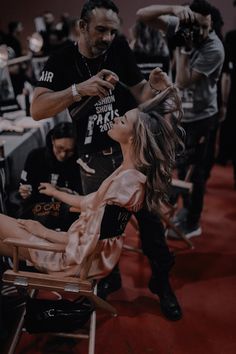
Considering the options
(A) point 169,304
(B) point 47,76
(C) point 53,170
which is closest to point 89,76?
(B) point 47,76

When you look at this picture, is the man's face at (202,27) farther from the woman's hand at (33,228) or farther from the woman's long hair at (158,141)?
the woman's hand at (33,228)

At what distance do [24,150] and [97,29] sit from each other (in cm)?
157

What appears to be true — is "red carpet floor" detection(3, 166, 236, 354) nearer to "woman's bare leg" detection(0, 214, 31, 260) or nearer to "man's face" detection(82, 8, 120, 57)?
"woman's bare leg" detection(0, 214, 31, 260)

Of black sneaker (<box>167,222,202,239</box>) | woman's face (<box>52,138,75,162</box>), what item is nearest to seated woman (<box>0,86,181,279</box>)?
woman's face (<box>52,138,75,162</box>)

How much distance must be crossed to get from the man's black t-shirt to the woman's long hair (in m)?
0.25

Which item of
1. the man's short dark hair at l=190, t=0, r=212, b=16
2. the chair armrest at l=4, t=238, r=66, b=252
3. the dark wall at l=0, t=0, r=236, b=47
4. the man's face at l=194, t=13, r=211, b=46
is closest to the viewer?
the chair armrest at l=4, t=238, r=66, b=252

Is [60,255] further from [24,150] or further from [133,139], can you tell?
[24,150]

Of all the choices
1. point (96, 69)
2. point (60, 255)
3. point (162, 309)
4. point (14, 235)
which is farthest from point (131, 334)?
point (96, 69)

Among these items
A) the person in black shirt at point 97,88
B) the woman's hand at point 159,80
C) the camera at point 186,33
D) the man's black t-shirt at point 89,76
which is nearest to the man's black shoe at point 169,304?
the person in black shirt at point 97,88

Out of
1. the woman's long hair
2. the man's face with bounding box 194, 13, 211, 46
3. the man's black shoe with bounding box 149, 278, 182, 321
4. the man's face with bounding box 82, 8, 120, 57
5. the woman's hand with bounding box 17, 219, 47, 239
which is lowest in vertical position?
the man's black shoe with bounding box 149, 278, 182, 321

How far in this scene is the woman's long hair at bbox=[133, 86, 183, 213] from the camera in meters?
1.73

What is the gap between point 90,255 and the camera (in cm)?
173

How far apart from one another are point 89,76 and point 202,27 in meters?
0.87

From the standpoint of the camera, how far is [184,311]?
7.98ft
